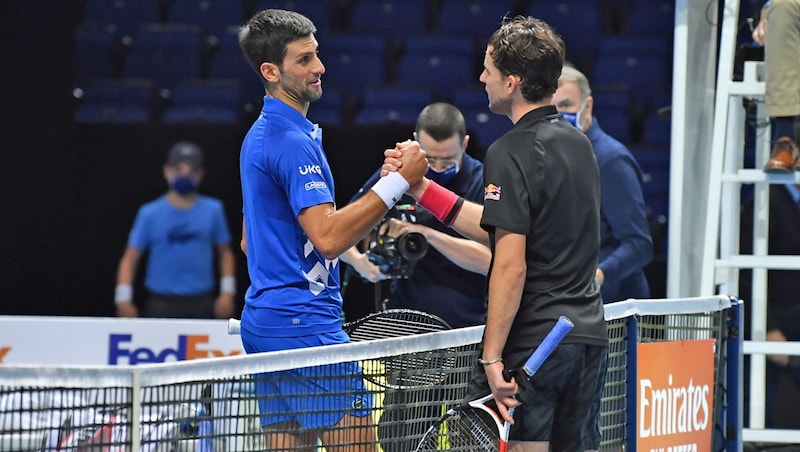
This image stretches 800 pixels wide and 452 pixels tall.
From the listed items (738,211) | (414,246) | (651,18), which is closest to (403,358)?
(414,246)

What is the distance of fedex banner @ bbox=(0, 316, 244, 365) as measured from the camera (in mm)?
8188

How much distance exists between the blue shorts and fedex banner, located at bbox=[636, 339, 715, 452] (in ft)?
5.12

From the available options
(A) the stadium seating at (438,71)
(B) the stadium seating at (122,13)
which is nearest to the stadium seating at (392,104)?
(A) the stadium seating at (438,71)

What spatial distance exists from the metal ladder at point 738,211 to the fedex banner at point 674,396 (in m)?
1.18

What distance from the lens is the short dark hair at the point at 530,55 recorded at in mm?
3752

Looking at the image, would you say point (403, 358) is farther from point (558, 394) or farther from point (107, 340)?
point (107, 340)

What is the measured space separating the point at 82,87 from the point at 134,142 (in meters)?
1.33

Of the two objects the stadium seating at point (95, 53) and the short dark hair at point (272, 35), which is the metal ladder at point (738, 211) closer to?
the short dark hair at point (272, 35)

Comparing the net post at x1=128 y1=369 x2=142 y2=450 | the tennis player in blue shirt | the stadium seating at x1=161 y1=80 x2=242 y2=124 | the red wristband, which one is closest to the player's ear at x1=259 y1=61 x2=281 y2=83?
the tennis player in blue shirt

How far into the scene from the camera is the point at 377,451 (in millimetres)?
3859

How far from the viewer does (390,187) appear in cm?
393

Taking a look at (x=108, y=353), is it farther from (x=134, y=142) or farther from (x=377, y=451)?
(x=377, y=451)

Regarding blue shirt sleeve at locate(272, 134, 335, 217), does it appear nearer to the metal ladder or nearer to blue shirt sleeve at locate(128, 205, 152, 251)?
the metal ladder

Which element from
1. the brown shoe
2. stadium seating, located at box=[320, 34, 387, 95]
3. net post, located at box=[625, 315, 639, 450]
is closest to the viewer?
net post, located at box=[625, 315, 639, 450]
